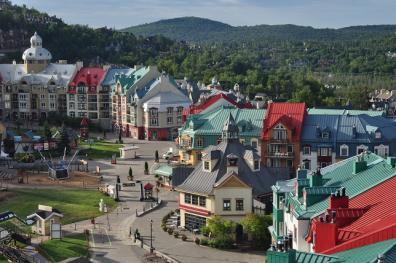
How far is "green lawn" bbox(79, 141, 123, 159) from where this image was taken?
8874 cm

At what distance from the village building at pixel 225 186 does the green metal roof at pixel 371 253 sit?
25.9 metres

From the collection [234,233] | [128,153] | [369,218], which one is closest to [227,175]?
[234,233]

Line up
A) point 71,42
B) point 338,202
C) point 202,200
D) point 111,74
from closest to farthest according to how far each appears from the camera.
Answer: point 338,202
point 202,200
point 111,74
point 71,42

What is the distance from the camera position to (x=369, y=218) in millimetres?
29922

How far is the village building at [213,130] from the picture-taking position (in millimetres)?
68938

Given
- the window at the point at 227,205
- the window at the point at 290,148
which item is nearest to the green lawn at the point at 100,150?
the window at the point at 290,148

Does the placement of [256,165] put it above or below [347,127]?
below

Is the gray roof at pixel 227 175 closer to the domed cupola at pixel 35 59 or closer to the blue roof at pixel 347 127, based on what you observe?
the blue roof at pixel 347 127

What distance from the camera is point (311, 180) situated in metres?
37.6

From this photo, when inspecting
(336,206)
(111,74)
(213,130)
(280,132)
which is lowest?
(213,130)

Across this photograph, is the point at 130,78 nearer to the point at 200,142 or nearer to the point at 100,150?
the point at 100,150

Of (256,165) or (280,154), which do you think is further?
(280,154)

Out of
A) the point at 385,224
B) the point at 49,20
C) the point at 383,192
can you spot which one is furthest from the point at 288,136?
the point at 49,20

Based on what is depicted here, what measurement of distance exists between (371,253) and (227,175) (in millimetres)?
28565
